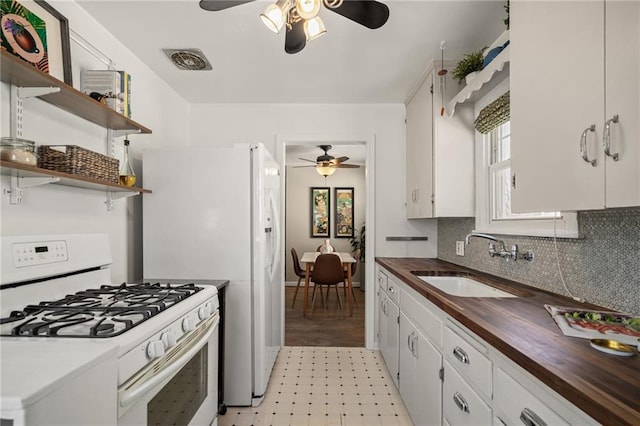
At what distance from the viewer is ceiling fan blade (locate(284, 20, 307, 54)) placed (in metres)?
1.57

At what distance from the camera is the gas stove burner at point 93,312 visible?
1033mm

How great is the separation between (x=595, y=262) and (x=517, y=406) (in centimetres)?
78

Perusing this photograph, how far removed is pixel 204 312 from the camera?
158cm

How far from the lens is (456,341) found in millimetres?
1294

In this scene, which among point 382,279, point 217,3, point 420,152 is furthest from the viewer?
point 382,279

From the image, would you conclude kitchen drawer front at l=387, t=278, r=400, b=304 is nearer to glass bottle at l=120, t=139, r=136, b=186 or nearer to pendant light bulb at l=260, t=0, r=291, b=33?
pendant light bulb at l=260, t=0, r=291, b=33

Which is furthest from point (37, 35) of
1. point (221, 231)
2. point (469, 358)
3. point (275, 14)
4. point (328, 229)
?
point (328, 229)

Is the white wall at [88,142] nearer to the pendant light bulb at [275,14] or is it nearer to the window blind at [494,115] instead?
the pendant light bulb at [275,14]

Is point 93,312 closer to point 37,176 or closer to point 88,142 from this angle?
point 37,176

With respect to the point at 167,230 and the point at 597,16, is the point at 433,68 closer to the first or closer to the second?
the point at 597,16

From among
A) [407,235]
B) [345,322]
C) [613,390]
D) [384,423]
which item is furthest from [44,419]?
[345,322]

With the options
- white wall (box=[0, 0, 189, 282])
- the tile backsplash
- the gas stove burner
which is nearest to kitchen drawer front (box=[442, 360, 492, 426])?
the tile backsplash

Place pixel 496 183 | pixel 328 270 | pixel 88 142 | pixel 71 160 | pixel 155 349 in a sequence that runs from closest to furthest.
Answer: pixel 155 349, pixel 71 160, pixel 88 142, pixel 496 183, pixel 328 270

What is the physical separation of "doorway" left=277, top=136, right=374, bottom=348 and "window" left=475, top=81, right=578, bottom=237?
3.62ft
